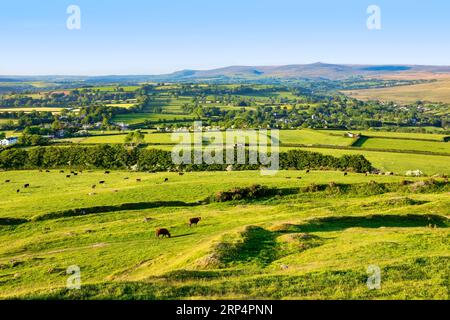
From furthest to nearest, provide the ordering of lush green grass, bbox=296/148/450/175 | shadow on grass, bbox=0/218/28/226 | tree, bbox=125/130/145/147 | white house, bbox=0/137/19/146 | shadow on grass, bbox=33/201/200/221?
white house, bbox=0/137/19/146
tree, bbox=125/130/145/147
lush green grass, bbox=296/148/450/175
shadow on grass, bbox=33/201/200/221
shadow on grass, bbox=0/218/28/226

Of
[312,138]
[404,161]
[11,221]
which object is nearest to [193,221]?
[11,221]

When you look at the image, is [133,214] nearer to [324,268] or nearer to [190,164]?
[324,268]

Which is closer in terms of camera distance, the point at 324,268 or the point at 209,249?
the point at 324,268

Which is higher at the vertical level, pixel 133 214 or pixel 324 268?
pixel 324 268

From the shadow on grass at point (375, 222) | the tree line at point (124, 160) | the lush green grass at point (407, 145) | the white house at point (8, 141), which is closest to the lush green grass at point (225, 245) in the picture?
the shadow on grass at point (375, 222)

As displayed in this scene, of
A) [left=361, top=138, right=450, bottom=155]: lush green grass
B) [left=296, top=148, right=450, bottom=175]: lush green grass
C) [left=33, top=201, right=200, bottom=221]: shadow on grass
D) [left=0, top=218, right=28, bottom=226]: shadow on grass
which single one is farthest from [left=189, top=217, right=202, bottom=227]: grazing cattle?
[left=361, top=138, right=450, bottom=155]: lush green grass

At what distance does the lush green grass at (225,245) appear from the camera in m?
21.1

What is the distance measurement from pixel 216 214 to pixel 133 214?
36.9ft

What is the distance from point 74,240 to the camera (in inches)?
1609

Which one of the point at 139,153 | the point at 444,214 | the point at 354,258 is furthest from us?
the point at 139,153

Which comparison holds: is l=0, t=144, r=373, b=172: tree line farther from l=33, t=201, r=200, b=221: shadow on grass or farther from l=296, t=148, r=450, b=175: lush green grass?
l=33, t=201, r=200, b=221: shadow on grass

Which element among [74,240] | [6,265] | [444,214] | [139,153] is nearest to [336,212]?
[444,214]

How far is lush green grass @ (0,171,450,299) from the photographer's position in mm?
21094
